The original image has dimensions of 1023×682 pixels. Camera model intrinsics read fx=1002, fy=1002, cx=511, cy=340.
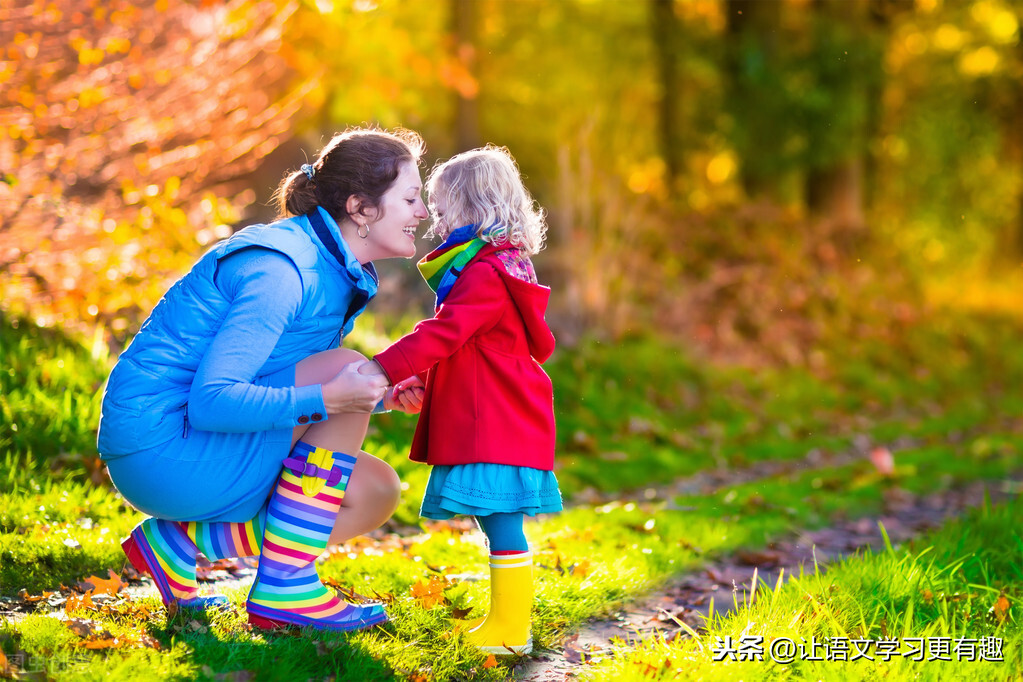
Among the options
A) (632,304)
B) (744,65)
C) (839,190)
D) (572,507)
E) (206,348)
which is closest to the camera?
(206,348)

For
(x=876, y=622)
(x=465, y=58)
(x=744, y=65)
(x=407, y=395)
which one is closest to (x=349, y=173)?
(x=407, y=395)

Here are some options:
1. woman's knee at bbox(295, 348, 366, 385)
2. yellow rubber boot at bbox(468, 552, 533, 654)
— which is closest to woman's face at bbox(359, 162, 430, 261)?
woman's knee at bbox(295, 348, 366, 385)

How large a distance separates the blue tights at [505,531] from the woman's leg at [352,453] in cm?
37

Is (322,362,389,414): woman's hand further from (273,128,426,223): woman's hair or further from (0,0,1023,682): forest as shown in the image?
(0,0,1023,682): forest

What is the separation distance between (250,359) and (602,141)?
29.0 feet

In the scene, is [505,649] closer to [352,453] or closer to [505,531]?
[505,531]

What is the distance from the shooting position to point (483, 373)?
3160mm

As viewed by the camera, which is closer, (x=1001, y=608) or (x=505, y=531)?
(x=505, y=531)

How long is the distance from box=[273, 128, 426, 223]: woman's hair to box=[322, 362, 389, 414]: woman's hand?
0.56 m

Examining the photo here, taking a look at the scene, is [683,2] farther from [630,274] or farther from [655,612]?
[655,612]

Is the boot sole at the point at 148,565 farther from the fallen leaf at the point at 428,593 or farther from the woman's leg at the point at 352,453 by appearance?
the fallen leaf at the point at 428,593

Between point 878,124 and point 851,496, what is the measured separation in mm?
8847

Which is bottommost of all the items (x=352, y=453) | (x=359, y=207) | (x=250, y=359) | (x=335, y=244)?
(x=352, y=453)

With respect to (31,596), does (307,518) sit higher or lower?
higher
